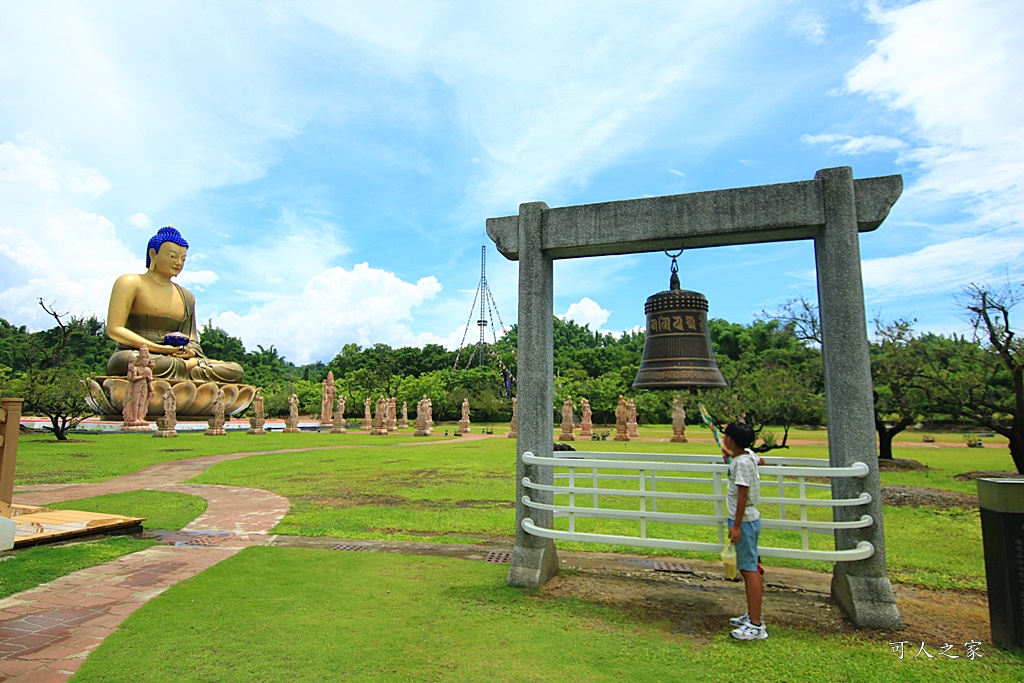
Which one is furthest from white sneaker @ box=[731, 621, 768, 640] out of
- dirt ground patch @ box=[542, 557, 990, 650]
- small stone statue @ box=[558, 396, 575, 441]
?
small stone statue @ box=[558, 396, 575, 441]

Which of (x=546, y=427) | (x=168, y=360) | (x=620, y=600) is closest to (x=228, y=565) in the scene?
(x=546, y=427)

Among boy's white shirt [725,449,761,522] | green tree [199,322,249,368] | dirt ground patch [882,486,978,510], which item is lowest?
dirt ground patch [882,486,978,510]

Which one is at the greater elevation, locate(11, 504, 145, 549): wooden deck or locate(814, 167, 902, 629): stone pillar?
locate(814, 167, 902, 629): stone pillar

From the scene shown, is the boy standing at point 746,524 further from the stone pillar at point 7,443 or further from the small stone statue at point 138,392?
the small stone statue at point 138,392

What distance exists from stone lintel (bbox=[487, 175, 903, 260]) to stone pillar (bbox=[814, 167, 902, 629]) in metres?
0.13

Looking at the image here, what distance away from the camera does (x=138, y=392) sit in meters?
26.2

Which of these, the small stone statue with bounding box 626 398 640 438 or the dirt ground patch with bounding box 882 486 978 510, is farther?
the small stone statue with bounding box 626 398 640 438

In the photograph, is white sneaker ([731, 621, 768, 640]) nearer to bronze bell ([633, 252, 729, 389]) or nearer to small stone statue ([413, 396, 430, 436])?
bronze bell ([633, 252, 729, 389])

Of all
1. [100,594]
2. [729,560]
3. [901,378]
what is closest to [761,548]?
[729,560]

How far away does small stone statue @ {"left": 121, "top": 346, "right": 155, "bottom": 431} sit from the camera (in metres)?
26.2

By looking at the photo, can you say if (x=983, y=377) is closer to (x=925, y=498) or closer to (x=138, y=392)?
(x=925, y=498)

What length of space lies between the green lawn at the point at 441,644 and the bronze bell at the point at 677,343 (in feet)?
6.68

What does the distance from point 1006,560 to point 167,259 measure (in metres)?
32.8

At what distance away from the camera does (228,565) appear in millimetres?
5418
